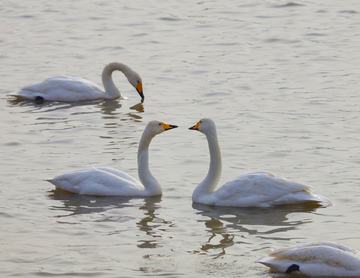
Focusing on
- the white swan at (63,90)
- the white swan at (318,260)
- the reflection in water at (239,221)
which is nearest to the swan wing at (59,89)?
the white swan at (63,90)

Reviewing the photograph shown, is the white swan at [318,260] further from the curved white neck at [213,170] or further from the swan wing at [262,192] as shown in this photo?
the curved white neck at [213,170]

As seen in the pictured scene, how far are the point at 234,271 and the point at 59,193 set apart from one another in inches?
148

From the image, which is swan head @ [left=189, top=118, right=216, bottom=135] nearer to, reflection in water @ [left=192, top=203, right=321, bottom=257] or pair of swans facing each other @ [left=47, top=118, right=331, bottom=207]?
pair of swans facing each other @ [left=47, top=118, right=331, bottom=207]

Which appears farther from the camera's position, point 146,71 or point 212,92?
point 146,71

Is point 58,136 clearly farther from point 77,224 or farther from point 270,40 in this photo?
point 270,40

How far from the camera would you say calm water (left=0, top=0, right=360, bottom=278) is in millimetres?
8250

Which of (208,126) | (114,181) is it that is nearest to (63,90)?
(114,181)

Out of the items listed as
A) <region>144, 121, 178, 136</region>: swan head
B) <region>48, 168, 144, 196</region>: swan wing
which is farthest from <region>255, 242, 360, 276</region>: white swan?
<region>144, 121, 178, 136</region>: swan head

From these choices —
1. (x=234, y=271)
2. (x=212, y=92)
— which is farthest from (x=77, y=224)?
(x=212, y=92)

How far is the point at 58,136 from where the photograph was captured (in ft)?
42.1

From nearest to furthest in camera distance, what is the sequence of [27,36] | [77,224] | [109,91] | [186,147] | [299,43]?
1. [77,224]
2. [186,147]
3. [109,91]
4. [299,43]
5. [27,36]

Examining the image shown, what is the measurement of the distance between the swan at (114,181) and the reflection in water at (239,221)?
2.76 feet

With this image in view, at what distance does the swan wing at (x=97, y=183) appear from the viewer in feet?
33.2

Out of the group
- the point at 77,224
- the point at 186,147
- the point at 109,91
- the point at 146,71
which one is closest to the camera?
the point at 77,224
